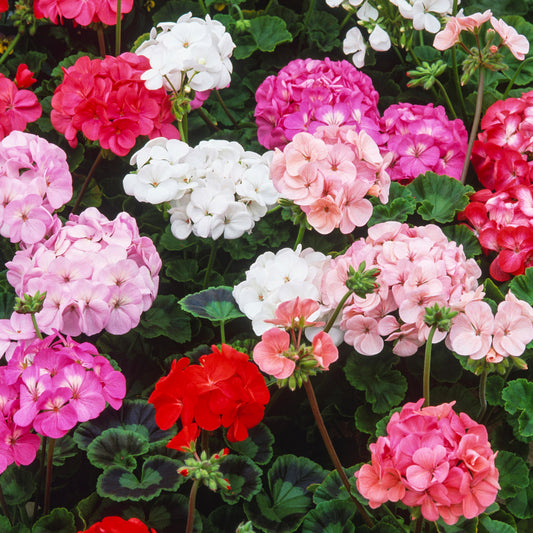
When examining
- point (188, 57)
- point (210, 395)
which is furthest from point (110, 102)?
point (210, 395)

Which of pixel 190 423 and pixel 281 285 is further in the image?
pixel 281 285

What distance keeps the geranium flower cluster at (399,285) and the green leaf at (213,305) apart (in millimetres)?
198

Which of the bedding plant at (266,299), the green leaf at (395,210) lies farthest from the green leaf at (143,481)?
the green leaf at (395,210)

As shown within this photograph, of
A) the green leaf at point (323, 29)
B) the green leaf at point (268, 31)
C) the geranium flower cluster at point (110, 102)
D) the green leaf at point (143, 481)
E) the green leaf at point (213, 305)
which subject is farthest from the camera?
the green leaf at point (323, 29)

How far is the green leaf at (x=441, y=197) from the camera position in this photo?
1677mm

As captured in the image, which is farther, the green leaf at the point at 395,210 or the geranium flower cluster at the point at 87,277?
the green leaf at the point at 395,210

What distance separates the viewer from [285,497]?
1.26m

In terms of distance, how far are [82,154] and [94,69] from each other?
322mm

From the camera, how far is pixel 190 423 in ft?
3.40

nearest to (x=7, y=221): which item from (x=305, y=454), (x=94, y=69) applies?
(x=94, y=69)

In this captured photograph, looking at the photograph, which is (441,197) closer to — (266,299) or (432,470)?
(266,299)

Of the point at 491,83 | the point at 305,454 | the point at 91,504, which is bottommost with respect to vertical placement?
the point at 305,454

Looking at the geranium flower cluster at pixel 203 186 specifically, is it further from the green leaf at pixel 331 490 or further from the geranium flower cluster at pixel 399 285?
the green leaf at pixel 331 490

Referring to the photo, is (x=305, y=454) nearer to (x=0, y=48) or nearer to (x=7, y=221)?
(x=7, y=221)
